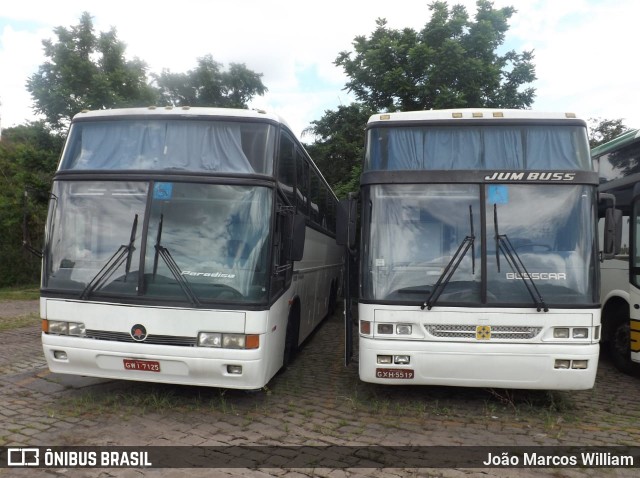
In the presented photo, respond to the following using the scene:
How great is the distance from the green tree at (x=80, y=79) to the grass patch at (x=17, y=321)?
879cm

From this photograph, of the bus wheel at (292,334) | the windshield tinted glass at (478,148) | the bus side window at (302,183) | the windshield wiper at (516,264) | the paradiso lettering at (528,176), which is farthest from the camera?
the bus side window at (302,183)

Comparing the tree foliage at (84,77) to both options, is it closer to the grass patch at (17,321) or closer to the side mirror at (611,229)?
the grass patch at (17,321)

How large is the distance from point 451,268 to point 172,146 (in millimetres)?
3440

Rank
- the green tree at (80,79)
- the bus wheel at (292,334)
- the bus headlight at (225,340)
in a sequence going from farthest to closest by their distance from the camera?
the green tree at (80,79) < the bus wheel at (292,334) < the bus headlight at (225,340)

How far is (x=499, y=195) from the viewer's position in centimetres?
588

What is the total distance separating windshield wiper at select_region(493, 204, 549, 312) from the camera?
5578 mm

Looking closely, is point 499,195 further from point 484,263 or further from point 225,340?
point 225,340

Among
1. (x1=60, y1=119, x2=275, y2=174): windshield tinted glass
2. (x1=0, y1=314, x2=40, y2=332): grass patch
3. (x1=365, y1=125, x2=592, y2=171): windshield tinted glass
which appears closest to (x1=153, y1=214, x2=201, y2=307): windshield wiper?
(x1=60, y1=119, x2=275, y2=174): windshield tinted glass

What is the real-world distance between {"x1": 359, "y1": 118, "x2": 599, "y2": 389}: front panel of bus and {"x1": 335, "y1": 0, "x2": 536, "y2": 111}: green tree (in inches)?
345

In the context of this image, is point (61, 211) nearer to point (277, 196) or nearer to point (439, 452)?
point (277, 196)

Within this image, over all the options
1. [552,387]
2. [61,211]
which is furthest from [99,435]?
[552,387]

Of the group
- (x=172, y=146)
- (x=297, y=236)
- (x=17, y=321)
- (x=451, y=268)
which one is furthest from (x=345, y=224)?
(x=17, y=321)

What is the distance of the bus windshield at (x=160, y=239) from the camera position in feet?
18.2

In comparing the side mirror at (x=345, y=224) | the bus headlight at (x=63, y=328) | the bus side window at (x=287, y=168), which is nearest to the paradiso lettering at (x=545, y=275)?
the side mirror at (x=345, y=224)
